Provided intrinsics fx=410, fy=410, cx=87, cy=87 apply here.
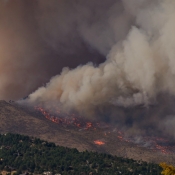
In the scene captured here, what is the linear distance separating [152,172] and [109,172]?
21160 mm

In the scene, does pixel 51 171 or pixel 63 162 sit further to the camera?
pixel 63 162

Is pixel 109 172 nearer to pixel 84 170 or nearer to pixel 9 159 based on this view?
pixel 84 170

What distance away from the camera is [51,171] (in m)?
178

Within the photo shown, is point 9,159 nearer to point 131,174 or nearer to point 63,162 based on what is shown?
point 63,162

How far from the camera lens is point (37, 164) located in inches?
7328

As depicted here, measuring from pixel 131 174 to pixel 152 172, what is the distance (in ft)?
42.2

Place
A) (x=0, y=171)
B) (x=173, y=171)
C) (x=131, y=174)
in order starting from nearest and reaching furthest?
(x=173, y=171) < (x=0, y=171) < (x=131, y=174)

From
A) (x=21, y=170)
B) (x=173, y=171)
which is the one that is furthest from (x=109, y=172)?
(x=173, y=171)

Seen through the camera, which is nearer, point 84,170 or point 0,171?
point 0,171

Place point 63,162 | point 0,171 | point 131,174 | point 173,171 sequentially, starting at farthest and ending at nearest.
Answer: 1. point 63,162
2. point 131,174
3. point 0,171
4. point 173,171

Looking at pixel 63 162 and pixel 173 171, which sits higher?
pixel 63 162

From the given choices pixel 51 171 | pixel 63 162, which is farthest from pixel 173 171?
pixel 63 162

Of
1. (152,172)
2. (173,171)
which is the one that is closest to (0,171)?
(152,172)

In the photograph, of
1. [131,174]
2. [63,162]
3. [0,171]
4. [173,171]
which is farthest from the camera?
[63,162]
